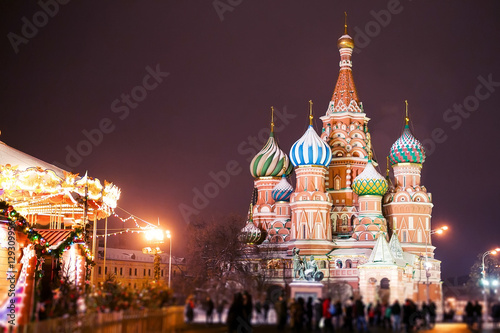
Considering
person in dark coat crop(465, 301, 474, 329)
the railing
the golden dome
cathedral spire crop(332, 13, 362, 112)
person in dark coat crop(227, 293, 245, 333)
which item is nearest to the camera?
the railing

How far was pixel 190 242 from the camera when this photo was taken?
68.6 metres

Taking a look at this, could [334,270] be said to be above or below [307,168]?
below

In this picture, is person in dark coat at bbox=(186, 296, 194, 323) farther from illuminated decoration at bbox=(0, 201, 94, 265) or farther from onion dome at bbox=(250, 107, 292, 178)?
onion dome at bbox=(250, 107, 292, 178)

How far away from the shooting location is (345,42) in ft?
253

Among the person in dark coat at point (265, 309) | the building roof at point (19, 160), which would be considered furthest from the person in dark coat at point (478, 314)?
the building roof at point (19, 160)

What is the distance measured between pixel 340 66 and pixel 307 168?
14663 mm

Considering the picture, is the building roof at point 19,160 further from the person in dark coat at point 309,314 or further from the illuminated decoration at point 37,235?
the person in dark coat at point 309,314

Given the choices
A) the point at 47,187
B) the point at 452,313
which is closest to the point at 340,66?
the point at 47,187

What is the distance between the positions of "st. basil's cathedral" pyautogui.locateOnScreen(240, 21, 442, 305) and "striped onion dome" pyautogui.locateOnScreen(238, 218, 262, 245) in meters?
0.09

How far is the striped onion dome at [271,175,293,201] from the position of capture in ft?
240

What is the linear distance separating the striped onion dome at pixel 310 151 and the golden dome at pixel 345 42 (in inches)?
509

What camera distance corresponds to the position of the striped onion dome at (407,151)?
6950 centimetres

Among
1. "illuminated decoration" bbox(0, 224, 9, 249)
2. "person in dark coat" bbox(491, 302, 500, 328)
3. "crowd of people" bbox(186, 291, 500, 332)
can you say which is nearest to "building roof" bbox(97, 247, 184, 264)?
"illuminated decoration" bbox(0, 224, 9, 249)

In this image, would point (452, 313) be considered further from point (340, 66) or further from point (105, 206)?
point (340, 66)
